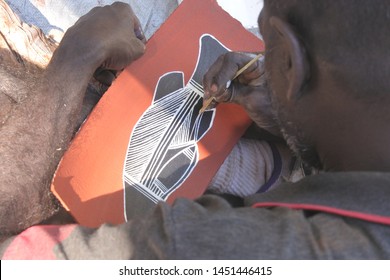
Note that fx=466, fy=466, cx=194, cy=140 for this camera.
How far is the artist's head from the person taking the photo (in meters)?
0.59

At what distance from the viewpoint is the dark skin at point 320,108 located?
2.08 ft

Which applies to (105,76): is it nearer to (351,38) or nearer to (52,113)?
(52,113)

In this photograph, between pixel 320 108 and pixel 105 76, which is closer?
pixel 320 108

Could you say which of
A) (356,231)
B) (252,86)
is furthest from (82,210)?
(356,231)

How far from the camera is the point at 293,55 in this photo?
645 millimetres

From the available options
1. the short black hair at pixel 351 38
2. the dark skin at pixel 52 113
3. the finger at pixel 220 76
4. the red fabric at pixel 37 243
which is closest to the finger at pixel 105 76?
the dark skin at pixel 52 113

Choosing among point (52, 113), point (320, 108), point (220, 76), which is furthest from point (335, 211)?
point (52, 113)

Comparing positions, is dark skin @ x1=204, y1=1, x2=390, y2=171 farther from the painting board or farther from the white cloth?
the white cloth

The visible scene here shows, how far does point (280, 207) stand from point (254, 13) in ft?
3.31

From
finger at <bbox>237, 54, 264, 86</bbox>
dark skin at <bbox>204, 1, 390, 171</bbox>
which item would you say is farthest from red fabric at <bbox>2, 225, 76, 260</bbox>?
finger at <bbox>237, 54, 264, 86</bbox>

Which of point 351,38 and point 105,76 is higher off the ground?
point 351,38

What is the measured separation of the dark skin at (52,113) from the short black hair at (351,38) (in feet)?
1.64

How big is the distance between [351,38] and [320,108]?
12 centimetres
